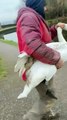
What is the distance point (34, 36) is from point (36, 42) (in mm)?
71

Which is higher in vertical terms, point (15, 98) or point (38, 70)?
point (38, 70)

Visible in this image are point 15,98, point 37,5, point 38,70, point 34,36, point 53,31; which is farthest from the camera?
point 15,98

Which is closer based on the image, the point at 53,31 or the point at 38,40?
the point at 38,40

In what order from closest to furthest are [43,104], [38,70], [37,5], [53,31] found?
→ 1. [38,70]
2. [37,5]
3. [43,104]
4. [53,31]

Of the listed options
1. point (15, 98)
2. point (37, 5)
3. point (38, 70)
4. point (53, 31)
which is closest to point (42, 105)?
point (38, 70)

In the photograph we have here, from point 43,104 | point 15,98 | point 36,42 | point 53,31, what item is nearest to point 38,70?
point 36,42

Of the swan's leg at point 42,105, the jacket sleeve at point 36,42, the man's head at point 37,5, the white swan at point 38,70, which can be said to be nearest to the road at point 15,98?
the swan's leg at point 42,105

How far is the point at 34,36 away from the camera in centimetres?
452

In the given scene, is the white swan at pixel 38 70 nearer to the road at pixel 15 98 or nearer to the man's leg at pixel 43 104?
the man's leg at pixel 43 104

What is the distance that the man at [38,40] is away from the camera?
4551 millimetres

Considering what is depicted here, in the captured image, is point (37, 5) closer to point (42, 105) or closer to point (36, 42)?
point (36, 42)

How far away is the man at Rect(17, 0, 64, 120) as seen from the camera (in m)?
4.55

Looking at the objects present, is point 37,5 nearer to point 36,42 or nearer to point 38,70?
point 36,42

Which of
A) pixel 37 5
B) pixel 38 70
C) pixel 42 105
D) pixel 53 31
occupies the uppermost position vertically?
pixel 37 5
